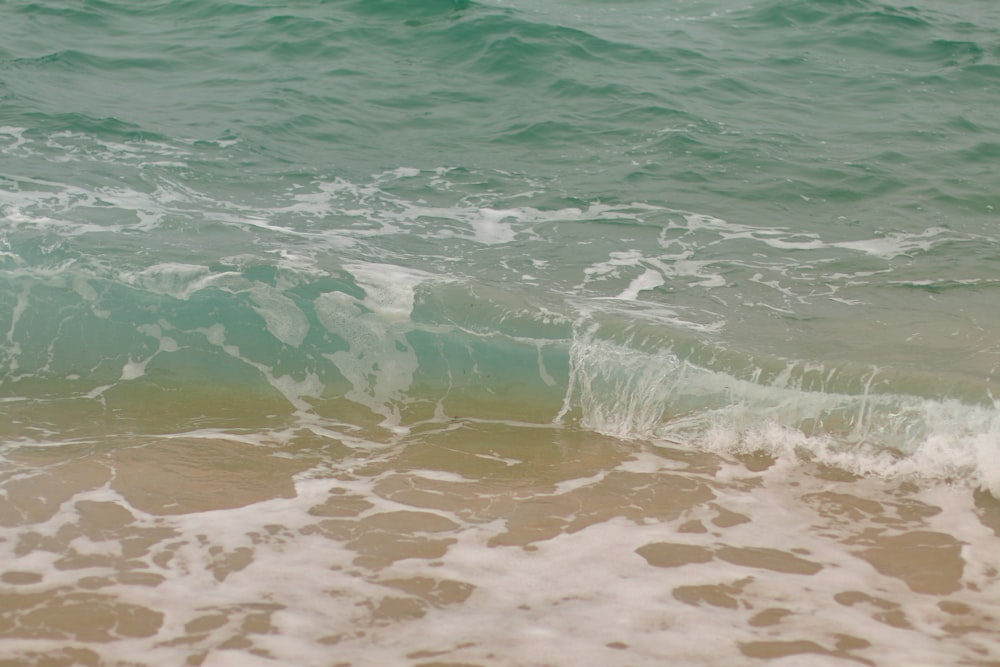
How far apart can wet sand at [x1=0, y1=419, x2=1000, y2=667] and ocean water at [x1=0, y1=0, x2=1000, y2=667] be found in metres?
0.02

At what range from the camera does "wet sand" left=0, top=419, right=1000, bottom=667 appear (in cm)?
403

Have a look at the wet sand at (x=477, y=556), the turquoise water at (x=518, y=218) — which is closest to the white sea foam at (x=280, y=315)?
the turquoise water at (x=518, y=218)

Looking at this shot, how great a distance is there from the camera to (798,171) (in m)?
10.6

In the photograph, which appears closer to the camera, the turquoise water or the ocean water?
the ocean water

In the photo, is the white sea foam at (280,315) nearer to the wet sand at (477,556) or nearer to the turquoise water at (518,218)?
the turquoise water at (518,218)

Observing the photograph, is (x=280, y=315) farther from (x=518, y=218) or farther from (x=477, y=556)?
(x=477, y=556)

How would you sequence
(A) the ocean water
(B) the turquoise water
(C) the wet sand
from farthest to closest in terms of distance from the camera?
(B) the turquoise water < (A) the ocean water < (C) the wet sand

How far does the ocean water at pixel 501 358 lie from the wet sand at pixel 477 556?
0.07 feet

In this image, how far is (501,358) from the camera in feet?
23.9

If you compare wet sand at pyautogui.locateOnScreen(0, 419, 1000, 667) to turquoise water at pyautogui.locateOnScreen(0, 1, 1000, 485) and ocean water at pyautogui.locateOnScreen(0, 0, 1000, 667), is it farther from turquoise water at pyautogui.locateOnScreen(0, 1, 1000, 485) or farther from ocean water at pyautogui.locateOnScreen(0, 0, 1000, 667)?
turquoise water at pyautogui.locateOnScreen(0, 1, 1000, 485)

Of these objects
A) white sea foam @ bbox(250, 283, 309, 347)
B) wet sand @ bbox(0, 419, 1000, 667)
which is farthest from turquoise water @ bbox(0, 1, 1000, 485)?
wet sand @ bbox(0, 419, 1000, 667)

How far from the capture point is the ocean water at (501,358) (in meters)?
4.33

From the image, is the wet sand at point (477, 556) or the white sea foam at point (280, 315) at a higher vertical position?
the white sea foam at point (280, 315)

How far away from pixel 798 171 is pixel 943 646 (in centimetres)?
734
